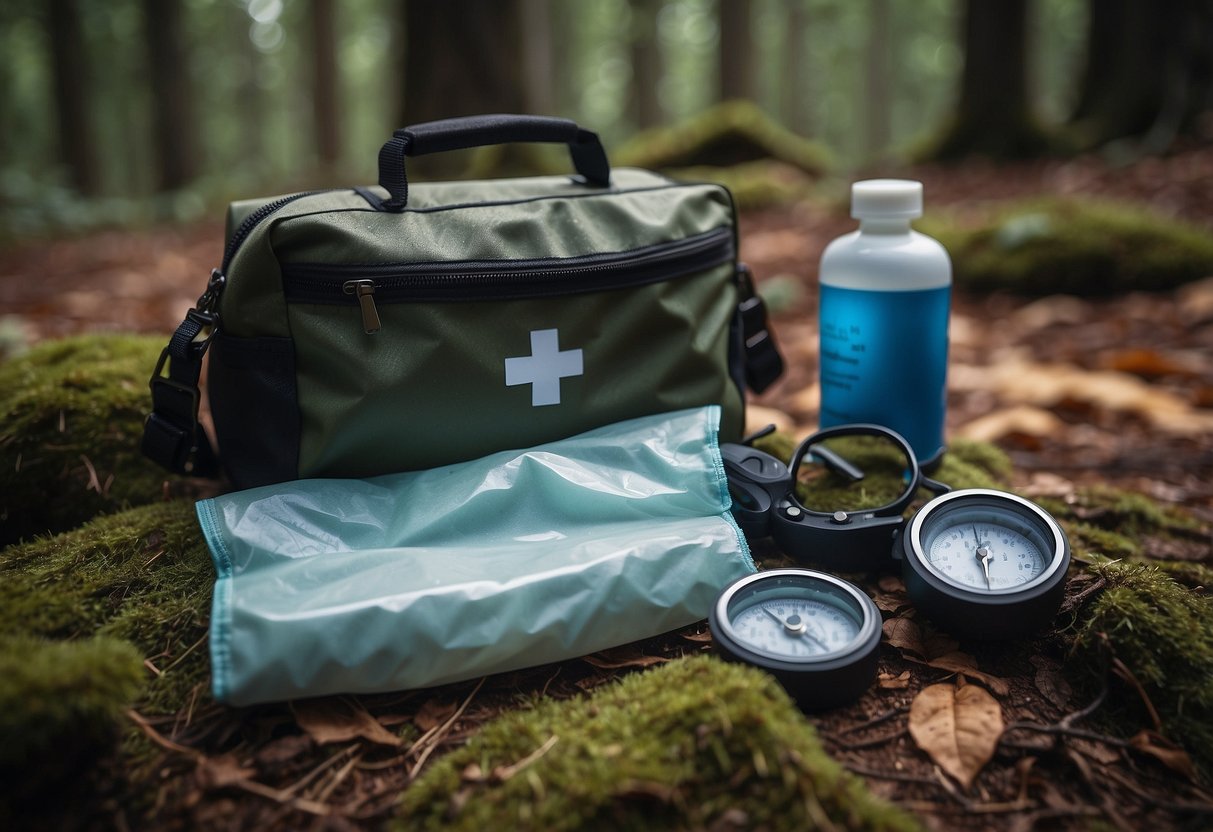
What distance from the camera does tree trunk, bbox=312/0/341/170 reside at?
13.1m

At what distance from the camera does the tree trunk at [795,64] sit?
2131 centimetres

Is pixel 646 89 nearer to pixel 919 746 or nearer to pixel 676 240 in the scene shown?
pixel 676 240

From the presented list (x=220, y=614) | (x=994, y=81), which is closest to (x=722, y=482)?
(x=220, y=614)

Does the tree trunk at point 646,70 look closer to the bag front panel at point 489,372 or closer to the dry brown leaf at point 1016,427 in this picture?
the dry brown leaf at point 1016,427

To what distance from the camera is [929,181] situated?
6902 millimetres

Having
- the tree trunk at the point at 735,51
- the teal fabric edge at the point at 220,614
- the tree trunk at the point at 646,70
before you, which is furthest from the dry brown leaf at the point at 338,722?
the tree trunk at the point at 646,70

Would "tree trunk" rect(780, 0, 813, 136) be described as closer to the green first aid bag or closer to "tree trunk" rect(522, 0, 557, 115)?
"tree trunk" rect(522, 0, 557, 115)

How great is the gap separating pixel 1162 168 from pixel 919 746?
568 centimetres

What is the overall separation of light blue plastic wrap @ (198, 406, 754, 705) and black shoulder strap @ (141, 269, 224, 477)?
0.25 meters

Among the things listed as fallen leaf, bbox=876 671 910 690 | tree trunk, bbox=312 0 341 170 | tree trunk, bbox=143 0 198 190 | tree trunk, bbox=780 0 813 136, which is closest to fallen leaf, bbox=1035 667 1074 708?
fallen leaf, bbox=876 671 910 690

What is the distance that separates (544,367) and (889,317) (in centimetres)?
87

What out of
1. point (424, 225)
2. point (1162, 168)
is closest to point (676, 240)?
point (424, 225)

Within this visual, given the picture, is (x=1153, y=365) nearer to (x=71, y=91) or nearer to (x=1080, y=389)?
(x=1080, y=389)

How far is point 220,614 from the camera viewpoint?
1450 mm
